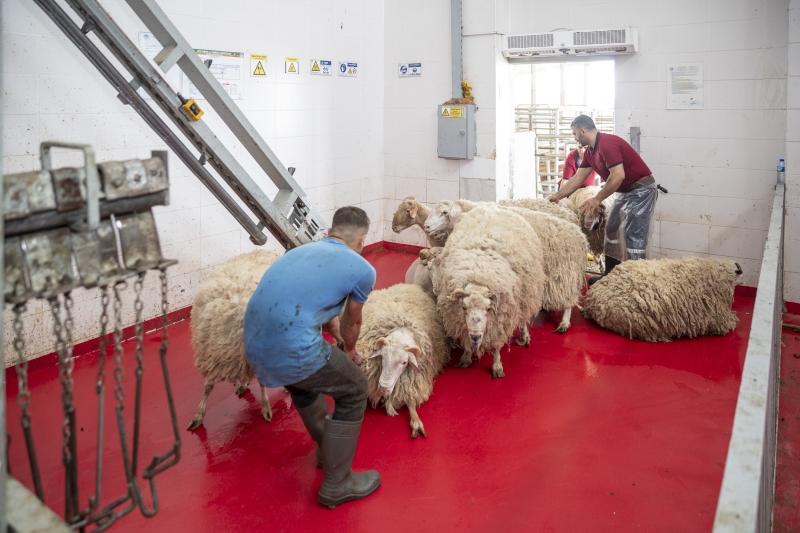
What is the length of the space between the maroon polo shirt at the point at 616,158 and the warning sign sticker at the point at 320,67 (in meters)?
3.40

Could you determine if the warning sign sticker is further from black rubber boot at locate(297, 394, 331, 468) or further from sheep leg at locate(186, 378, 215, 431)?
black rubber boot at locate(297, 394, 331, 468)

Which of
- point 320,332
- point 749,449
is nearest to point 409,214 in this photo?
point 320,332

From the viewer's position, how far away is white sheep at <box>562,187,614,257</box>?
22.7 feet

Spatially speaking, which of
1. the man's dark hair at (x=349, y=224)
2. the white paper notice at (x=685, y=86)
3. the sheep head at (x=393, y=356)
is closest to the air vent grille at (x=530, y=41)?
the white paper notice at (x=685, y=86)

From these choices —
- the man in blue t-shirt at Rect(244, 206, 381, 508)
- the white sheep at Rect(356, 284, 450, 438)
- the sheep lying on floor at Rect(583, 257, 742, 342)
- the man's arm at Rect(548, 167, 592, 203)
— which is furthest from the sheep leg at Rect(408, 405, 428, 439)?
the man's arm at Rect(548, 167, 592, 203)

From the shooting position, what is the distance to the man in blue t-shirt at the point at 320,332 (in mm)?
3238

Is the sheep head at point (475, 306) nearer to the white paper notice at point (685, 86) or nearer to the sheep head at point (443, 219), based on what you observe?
the sheep head at point (443, 219)

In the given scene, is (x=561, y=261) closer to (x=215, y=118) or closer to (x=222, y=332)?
(x=222, y=332)

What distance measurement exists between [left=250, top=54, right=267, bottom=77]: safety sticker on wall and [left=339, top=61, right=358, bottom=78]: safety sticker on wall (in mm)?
1396

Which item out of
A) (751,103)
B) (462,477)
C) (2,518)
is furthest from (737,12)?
(2,518)

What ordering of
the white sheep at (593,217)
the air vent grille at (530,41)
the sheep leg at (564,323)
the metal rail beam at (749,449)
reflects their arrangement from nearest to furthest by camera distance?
the metal rail beam at (749,449) < the sheep leg at (564,323) < the white sheep at (593,217) < the air vent grille at (530,41)

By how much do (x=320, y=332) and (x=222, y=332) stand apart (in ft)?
3.74

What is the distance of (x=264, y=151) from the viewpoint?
4.55 metres

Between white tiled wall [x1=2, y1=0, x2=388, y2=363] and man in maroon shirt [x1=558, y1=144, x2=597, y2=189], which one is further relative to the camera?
man in maroon shirt [x1=558, y1=144, x2=597, y2=189]
